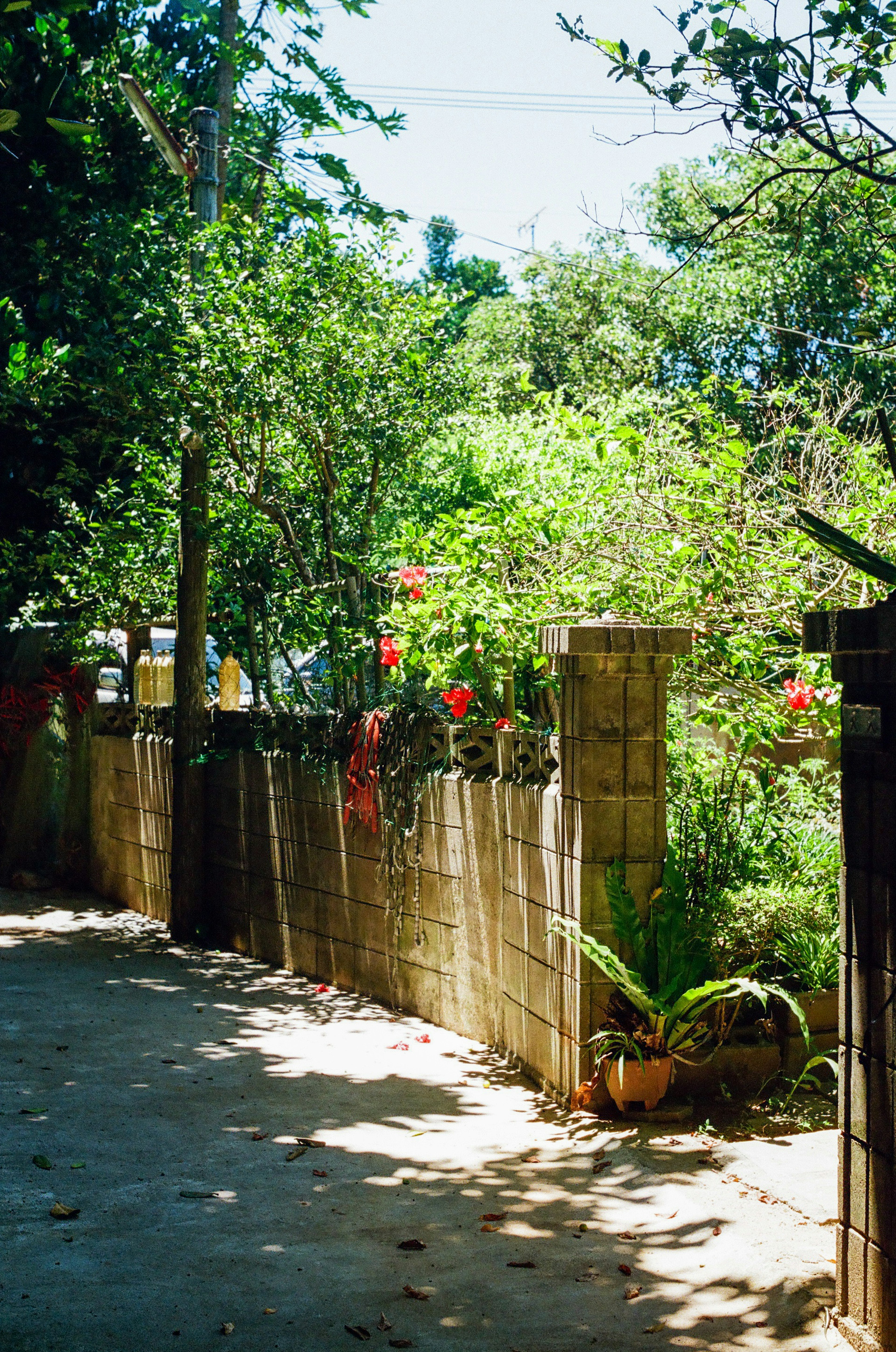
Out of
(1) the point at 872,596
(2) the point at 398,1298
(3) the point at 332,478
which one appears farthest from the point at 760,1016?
(3) the point at 332,478

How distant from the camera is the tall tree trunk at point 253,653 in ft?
33.3

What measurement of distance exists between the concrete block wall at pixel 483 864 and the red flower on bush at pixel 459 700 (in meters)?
0.20

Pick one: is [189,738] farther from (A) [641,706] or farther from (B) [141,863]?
(A) [641,706]

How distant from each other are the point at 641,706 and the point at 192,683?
5.67 m

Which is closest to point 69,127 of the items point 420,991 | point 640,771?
point 640,771

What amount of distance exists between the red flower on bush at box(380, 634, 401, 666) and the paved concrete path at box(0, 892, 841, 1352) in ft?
7.05

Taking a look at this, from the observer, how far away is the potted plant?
4809 millimetres

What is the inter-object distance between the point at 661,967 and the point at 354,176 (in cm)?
714

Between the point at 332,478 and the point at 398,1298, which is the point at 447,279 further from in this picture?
the point at 398,1298

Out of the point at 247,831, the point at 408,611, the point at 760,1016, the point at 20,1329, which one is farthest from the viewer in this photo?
the point at 247,831

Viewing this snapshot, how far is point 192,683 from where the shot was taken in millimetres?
9875

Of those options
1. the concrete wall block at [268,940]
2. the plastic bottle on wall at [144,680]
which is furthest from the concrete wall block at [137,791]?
the concrete wall block at [268,940]

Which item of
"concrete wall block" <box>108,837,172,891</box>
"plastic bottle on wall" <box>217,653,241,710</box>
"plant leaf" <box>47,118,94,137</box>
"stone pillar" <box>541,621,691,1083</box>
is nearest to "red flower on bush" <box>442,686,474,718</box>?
"stone pillar" <box>541,621,691,1083</box>

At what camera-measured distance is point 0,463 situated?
1170cm
